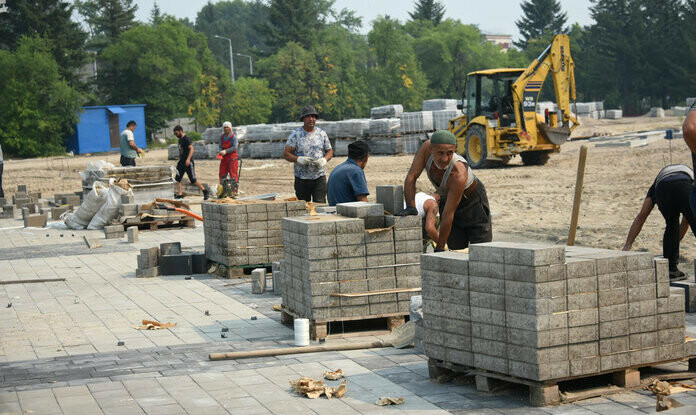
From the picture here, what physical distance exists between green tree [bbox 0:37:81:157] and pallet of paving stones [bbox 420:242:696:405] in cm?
5100

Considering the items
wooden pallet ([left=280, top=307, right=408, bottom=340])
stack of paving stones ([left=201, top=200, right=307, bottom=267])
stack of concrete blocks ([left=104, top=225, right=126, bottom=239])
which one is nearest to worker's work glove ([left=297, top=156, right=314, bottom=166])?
stack of paving stones ([left=201, top=200, right=307, bottom=267])

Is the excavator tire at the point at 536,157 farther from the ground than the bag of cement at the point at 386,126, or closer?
closer

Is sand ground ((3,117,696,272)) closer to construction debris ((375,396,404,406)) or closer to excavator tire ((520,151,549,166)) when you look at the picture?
excavator tire ((520,151,549,166))

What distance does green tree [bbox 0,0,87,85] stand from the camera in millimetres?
60938

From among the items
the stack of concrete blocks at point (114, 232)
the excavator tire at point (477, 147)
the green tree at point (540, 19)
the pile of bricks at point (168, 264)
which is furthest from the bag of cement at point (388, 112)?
the green tree at point (540, 19)

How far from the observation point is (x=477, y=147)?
28000 mm

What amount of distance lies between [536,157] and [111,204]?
51.2ft

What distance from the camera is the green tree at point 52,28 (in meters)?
60.9

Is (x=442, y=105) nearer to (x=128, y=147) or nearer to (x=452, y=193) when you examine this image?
(x=128, y=147)

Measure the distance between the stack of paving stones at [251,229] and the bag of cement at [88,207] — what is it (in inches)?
253

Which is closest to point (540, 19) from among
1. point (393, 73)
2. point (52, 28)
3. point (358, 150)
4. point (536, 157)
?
point (393, 73)

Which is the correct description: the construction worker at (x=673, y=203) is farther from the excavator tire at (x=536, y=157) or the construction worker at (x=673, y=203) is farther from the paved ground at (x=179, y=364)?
the excavator tire at (x=536, y=157)

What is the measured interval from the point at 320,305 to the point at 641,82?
7074 cm

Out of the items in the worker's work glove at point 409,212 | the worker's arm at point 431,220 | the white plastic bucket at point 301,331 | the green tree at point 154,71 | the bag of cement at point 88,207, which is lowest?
the white plastic bucket at point 301,331
